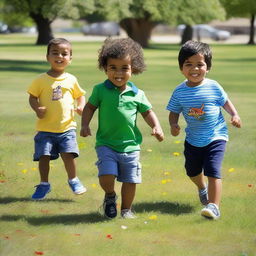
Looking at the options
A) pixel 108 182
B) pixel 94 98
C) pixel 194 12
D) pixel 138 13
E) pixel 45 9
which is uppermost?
pixel 94 98

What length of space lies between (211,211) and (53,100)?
204cm

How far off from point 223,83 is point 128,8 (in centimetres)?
3752

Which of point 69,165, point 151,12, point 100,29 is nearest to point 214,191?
point 69,165

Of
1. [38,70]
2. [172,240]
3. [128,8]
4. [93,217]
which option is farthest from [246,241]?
[128,8]

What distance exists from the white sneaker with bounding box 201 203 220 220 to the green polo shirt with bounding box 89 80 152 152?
2.68 ft

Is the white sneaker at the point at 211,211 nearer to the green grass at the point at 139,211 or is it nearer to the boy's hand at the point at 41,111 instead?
the green grass at the point at 139,211

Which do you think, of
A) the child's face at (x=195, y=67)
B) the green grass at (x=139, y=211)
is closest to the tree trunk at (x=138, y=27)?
the green grass at (x=139, y=211)

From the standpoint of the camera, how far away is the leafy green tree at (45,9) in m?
42.7

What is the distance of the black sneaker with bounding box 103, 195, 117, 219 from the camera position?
7383 millimetres

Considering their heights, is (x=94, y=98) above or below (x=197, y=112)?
above

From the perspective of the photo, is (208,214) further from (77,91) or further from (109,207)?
(77,91)

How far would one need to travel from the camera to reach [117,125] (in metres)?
7.43

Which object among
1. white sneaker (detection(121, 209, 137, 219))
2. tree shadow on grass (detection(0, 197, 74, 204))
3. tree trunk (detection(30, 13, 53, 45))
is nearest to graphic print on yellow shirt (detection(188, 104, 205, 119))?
white sneaker (detection(121, 209, 137, 219))

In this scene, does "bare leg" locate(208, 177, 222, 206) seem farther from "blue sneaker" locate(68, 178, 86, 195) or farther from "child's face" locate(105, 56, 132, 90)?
"blue sneaker" locate(68, 178, 86, 195)
